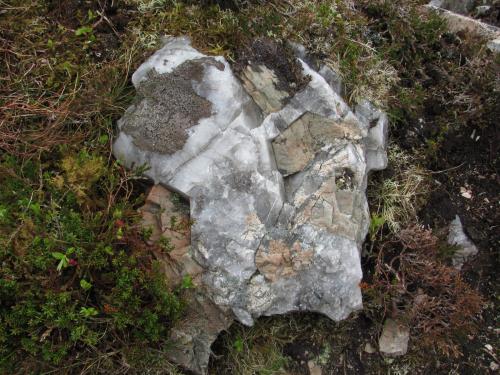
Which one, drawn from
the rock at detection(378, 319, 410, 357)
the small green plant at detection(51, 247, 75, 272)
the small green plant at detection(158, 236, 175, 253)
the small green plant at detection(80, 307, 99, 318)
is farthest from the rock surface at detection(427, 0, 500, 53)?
the small green plant at detection(80, 307, 99, 318)

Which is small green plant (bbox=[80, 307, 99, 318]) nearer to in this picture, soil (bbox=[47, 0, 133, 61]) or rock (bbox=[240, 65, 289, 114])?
rock (bbox=[240, 65, 289, 114])

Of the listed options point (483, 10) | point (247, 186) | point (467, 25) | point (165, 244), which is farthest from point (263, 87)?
point (483, 10)

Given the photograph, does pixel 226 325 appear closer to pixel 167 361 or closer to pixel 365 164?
pixel 167 361

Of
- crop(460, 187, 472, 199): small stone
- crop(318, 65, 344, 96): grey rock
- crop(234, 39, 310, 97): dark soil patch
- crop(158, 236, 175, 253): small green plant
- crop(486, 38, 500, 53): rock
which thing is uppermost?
crop(486, 38, 500, 53): rock

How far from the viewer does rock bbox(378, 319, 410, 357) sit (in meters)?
4.75

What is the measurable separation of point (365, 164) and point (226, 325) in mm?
2062

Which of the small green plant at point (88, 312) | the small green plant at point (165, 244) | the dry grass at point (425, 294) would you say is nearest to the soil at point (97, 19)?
the small green plant at point (165, 244)

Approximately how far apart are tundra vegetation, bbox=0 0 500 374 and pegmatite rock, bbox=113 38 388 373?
12.5 inches

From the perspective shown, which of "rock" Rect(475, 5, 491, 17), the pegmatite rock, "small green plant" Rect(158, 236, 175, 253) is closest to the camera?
"small green plant" Rect(158, 236, 175, 253)

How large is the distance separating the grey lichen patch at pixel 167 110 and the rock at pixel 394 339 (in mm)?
2701

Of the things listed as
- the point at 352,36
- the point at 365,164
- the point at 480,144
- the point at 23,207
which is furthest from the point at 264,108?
the point at 480,144

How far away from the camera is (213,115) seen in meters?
4.55

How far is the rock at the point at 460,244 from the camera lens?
5195 millimetres

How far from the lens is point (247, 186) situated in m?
4.41
